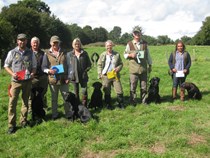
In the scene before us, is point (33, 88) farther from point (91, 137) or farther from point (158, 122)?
point (158, 122)

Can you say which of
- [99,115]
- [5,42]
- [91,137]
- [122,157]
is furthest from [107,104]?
[5,42]

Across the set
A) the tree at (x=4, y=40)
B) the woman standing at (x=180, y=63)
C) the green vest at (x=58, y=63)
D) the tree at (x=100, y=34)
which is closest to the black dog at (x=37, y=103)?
the green vest at (x=58, y=63)

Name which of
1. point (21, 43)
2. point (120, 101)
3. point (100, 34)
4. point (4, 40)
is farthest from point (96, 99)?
point (100, 34)

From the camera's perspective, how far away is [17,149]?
6.52 meters

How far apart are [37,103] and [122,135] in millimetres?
2543

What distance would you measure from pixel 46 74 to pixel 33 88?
0.60m

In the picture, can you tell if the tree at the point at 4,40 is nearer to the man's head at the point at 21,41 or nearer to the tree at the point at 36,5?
the man's head at the point at 21,41

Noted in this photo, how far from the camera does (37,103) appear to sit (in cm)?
798

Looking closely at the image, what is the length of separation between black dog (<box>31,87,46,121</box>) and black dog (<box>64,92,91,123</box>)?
0.73 metres

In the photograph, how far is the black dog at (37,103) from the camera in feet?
26.2

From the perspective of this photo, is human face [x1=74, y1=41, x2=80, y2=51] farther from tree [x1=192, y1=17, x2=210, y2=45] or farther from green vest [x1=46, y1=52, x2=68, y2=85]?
tree [x1=192, y1=17, x2=210, y2=45]

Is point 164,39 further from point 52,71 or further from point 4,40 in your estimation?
point 52,71

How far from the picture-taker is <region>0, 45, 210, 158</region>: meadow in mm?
6176

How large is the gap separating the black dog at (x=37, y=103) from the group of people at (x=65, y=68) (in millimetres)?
161
